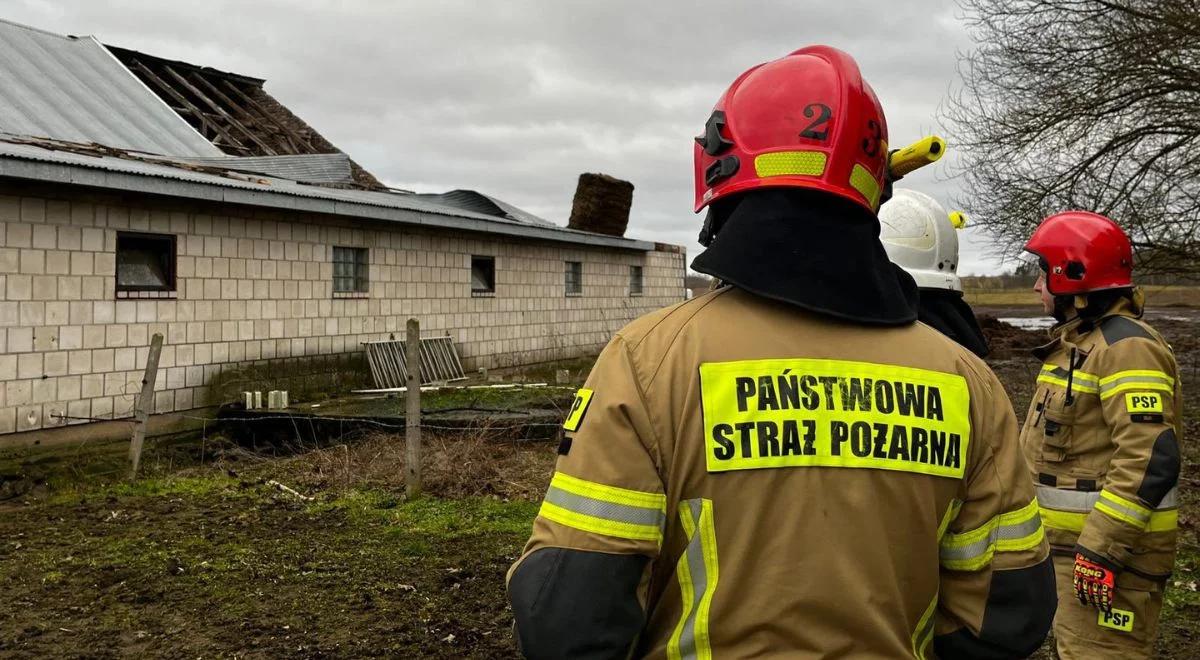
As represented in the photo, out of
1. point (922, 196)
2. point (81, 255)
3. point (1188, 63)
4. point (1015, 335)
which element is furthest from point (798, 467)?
point (1015, 335)

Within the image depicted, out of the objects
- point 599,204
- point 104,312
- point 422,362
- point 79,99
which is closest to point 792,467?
point 104,312

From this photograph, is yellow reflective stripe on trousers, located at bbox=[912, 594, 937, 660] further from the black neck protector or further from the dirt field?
the dirt field

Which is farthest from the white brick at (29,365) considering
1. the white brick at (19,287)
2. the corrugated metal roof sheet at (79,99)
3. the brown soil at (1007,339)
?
the brown soil at (1007,339)

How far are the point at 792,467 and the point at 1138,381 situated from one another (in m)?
2.31

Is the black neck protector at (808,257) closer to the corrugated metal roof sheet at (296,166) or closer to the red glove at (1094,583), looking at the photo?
the red glove at (1094,583)

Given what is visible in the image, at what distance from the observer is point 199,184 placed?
9.67 metres

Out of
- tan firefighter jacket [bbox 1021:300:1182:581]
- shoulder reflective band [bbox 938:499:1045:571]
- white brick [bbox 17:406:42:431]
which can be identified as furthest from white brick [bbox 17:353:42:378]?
shoulder reflective band [bbox 938:499:1045:571]

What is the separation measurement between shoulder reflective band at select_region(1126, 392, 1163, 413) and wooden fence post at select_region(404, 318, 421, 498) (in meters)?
5.54

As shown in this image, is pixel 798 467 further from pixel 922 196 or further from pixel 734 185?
pixel 922 196

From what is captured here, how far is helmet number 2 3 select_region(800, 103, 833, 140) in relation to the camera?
1600mm

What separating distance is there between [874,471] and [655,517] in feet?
1.25

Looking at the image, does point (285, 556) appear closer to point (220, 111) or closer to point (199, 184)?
point (199, 184)

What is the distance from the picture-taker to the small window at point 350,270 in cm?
1237

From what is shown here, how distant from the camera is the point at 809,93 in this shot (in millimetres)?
1634
